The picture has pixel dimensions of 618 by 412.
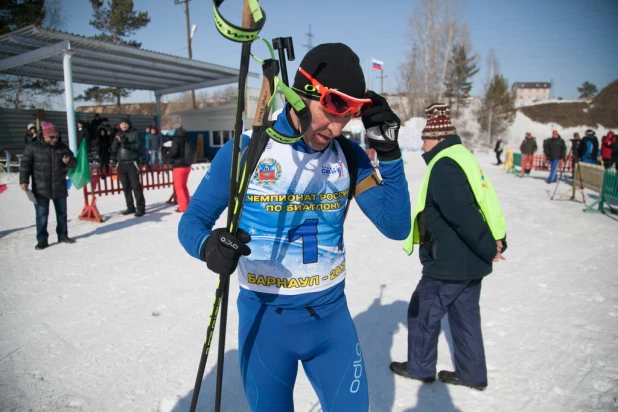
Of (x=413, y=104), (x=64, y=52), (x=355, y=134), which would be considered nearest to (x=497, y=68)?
(x=413, y=104)

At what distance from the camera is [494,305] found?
4.80 meters

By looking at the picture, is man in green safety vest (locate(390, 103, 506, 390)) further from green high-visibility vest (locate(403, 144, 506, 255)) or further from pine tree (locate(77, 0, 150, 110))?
pine tree (locate(77, 0, 150, 110))

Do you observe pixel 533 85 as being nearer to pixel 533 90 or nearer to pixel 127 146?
pixel 533 90

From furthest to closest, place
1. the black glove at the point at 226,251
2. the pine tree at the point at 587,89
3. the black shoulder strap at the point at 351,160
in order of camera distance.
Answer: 1. the pine tree at the point at 587,89
2. the black shoulder strap at the point at 351,160
3. the black glove at the point at 226,251

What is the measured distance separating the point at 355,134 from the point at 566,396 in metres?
32.7

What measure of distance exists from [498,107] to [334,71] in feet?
192

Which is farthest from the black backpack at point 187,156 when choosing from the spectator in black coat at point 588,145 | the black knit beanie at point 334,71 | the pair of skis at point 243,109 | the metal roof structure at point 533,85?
the metal roof structure at point 533,85

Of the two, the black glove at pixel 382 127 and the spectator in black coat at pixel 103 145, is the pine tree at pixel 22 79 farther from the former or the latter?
the black glove at pixel 382 127

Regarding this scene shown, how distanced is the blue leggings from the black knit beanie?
39.2 inches

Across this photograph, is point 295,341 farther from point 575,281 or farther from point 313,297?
point 575,281

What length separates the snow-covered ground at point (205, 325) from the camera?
310 cm

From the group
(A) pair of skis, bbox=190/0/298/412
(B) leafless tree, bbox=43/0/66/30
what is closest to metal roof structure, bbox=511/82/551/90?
(B) leafless tree, bbox=43/0/66/30

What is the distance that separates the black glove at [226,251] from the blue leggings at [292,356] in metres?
0.42

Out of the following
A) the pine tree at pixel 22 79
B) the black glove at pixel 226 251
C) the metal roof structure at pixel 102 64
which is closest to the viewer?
the black glove at pixel 226 251
